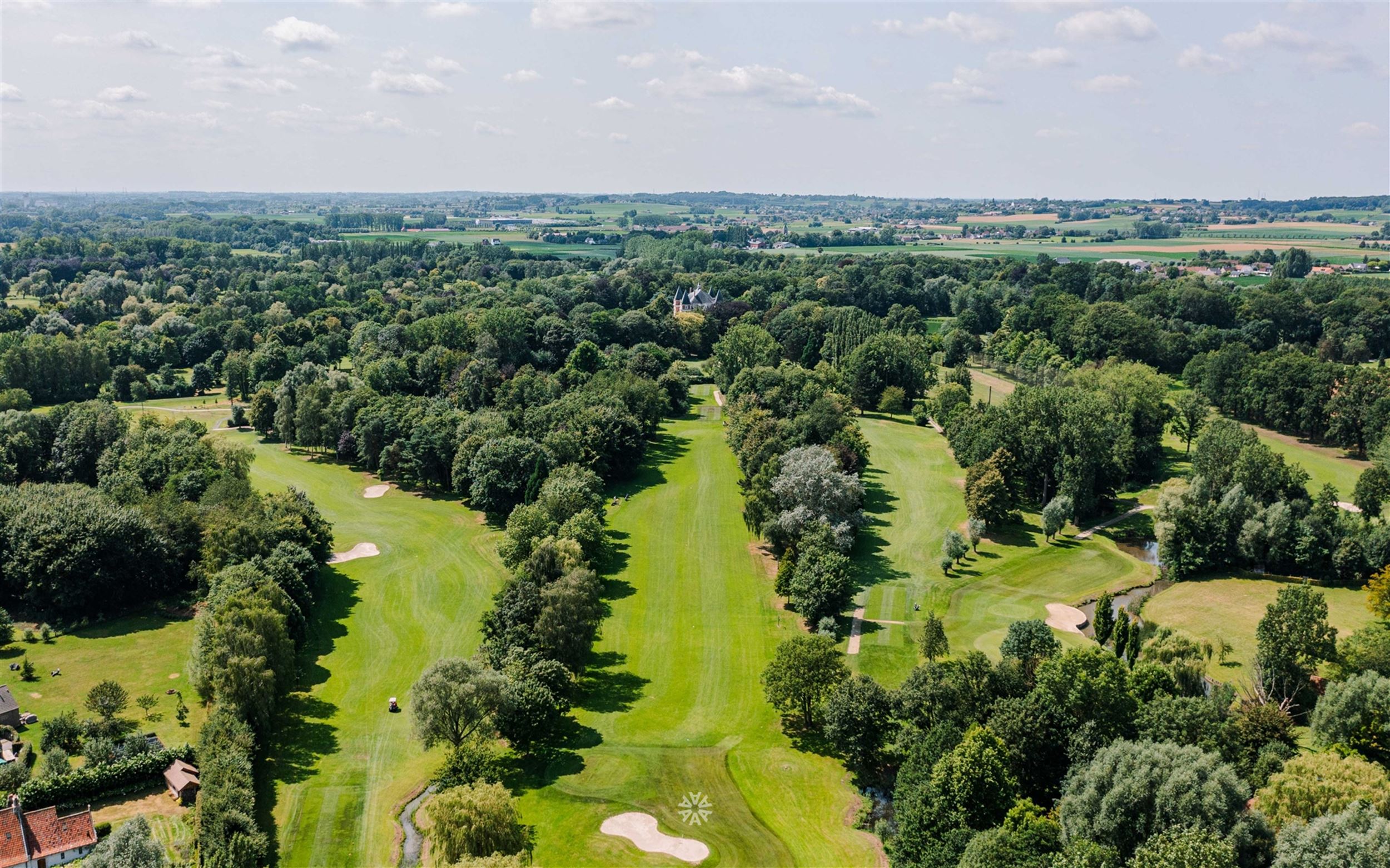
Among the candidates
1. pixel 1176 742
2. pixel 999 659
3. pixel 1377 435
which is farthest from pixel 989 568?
pixel 1377 435

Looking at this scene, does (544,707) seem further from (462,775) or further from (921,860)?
(921,860)

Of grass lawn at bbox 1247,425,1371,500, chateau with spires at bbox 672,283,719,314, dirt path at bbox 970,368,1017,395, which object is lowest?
grass lawn at bbox 1247,425,1371,500

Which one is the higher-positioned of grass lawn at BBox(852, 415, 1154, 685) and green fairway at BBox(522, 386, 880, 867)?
grass lawn at BBox(852, 415, 1154, 685)

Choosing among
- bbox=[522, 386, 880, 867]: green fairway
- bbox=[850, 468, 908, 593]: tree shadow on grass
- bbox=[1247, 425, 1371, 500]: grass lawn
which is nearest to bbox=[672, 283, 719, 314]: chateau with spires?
bbox=[850, 468, 908, 593]: tree shadow on grass

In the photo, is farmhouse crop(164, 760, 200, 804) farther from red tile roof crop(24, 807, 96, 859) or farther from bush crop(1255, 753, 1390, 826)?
bush crop(1255, 753, 1390, 826)

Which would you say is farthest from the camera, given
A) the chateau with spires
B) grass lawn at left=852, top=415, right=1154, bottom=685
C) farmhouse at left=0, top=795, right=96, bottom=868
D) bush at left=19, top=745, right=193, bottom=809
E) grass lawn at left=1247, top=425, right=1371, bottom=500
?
the chateau with spires

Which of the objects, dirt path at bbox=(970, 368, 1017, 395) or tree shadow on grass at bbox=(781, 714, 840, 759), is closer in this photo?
tree shadow on grass at bbox=(781, 714, 840, 759)

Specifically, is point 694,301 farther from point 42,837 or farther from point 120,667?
point 42,837
